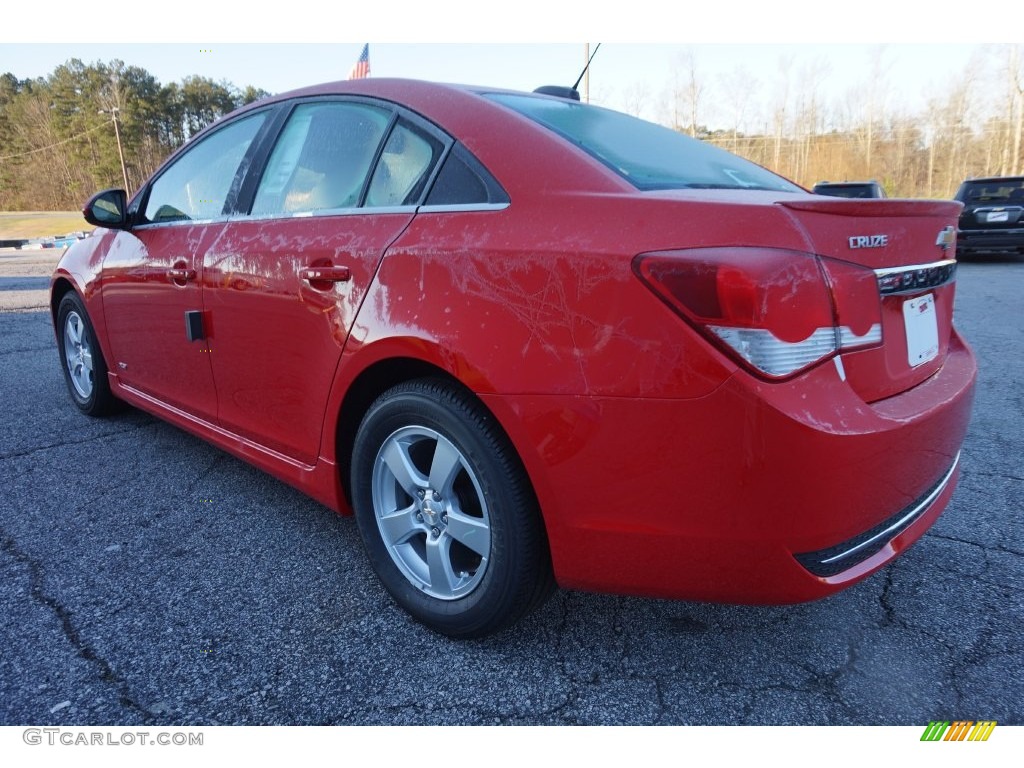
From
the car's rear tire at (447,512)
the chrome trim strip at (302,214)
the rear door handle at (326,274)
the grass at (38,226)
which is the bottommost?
the car's rear tire at (447,512)

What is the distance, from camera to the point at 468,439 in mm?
1663

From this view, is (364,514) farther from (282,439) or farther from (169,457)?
(169,457)

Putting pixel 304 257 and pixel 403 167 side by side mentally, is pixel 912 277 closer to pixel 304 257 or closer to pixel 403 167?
pixel 403 167

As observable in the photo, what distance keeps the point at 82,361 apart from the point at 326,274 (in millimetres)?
2722

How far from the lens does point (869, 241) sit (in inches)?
57.7

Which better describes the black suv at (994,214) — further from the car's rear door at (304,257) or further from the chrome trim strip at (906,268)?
the car's rear door at (304,257)

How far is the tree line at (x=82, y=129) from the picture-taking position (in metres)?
55.8

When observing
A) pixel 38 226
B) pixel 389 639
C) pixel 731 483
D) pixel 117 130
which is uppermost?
pixel 117 130

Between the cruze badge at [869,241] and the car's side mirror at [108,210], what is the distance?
123 inches

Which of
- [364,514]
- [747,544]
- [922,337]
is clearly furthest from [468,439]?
[922,337]

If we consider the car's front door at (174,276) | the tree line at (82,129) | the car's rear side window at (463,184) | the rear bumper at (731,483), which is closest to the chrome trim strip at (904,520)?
the rear bumper at (731,483)

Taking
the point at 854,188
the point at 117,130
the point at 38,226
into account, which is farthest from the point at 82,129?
the point at 854,188
